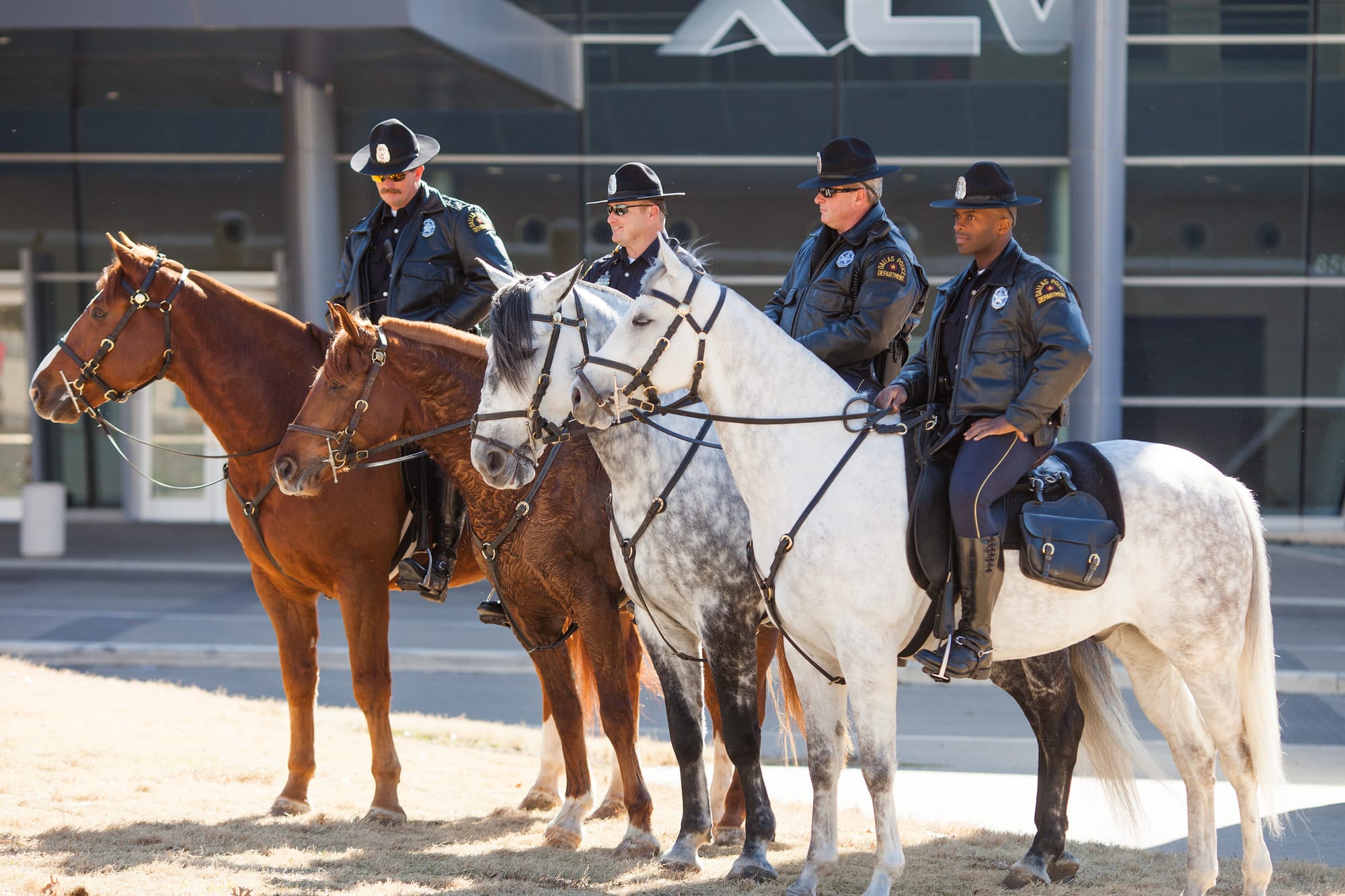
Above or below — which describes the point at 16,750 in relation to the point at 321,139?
below

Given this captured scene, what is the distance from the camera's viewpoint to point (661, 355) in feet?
14.8

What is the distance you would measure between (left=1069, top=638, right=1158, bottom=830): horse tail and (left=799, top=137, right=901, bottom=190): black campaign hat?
2.14 metres

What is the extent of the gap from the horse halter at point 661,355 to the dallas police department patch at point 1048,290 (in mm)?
1095

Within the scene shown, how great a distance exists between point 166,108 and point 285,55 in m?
3.71

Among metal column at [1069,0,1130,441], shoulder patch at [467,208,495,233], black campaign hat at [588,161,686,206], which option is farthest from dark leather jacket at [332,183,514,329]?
metal column at [1069,0,1130,441]

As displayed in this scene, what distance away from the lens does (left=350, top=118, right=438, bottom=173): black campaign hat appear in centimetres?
620

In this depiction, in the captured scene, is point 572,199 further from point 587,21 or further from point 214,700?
point 214,700

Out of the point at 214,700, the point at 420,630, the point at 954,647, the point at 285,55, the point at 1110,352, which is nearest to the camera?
the point at 954,647

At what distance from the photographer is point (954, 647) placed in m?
4.41

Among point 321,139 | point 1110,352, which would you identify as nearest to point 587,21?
point 321,139

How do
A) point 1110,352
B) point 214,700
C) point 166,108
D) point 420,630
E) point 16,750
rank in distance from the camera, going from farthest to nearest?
1. point 166,108
2. point 1110,352
3. point 420,630
4. point 214,700
5. point 16,750

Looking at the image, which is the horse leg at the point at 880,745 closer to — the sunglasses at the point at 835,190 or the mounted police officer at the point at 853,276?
the mounted police officer at the point at 853,276

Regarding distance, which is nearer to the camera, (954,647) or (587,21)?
(954,647)

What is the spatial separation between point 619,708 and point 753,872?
901 millimetres
